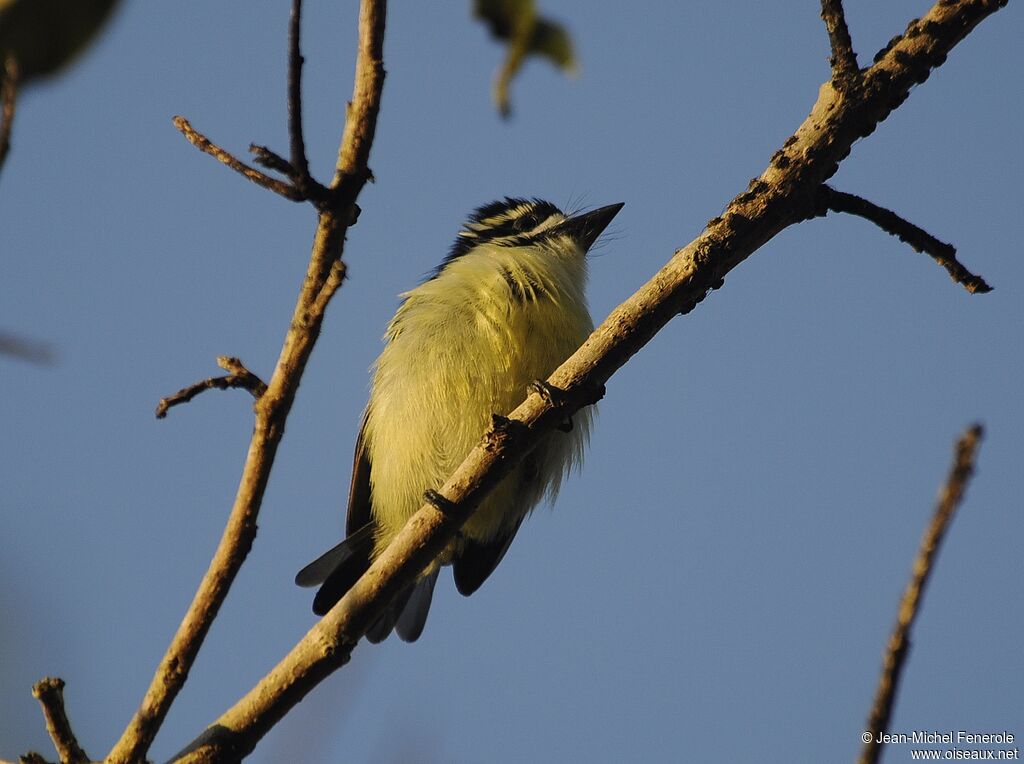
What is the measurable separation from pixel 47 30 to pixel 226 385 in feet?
4.87

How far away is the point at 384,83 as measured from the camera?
7.46 feet

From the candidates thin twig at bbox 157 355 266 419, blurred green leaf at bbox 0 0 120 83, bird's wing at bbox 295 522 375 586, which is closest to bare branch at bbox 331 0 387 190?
thin twig at bbox 157 355 266 419

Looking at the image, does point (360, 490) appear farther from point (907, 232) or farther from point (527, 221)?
point (907, 232)

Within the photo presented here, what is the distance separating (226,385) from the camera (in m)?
2.46

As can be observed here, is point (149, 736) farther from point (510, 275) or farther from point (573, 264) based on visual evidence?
point (573, 264)

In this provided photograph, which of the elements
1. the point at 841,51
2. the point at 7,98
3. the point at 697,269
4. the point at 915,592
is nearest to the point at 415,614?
the point at 697,269

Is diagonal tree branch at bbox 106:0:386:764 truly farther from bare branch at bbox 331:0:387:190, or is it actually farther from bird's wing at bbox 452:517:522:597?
bird's wing at bbox 452:517:522:597

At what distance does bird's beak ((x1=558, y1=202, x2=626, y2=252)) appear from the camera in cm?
559

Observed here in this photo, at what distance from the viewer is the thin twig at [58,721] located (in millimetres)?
2328

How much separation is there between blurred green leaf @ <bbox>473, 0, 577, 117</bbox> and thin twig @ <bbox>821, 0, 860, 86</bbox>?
5.01ft

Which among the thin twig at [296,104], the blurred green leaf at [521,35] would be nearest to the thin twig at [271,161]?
the thin twig at [296,104]

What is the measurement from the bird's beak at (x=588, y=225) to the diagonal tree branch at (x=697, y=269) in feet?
9.14

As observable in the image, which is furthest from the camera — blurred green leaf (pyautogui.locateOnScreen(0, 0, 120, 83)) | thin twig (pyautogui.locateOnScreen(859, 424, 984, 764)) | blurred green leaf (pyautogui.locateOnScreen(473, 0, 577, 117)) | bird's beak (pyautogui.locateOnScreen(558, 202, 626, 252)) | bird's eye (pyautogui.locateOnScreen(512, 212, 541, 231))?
bird's eye (pyautogui.locateOnScreen(512, 212, 541, 231))

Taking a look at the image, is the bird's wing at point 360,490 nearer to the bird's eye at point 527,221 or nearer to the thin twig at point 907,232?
the bird's eye at point 527,221
